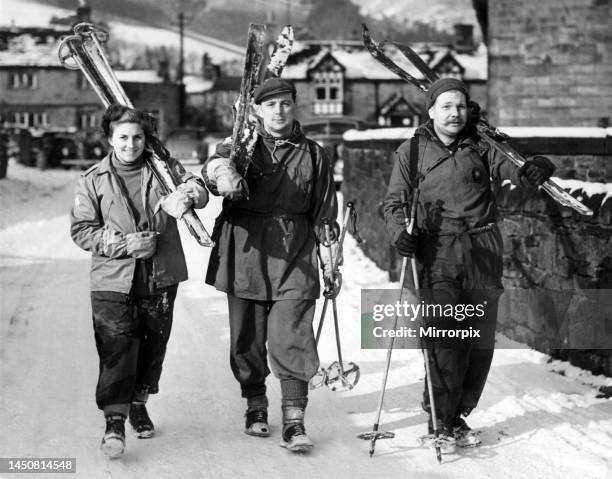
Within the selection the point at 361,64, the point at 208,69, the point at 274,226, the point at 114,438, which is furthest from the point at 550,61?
the point at 208,69

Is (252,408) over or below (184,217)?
below

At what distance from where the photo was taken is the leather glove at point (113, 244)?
15.1 feet

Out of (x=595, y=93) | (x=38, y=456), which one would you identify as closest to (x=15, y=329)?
(x=38, y=456)

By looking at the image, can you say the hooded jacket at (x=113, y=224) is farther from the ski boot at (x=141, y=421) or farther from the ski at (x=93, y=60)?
the ski boot at (x=141, y=421)

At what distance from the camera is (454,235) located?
472cm

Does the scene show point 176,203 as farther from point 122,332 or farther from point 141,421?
point 141,421

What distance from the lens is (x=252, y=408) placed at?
500cm

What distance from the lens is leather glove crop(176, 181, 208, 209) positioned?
4598 mm

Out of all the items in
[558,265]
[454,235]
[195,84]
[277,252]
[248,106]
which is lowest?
[558,265]

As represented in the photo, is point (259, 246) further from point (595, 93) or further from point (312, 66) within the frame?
point (312, 66)

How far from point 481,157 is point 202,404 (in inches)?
85.6

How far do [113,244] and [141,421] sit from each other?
39.3 inches

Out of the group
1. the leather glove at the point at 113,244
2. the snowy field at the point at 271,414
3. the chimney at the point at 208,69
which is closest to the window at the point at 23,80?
the chimney at the point at 208,69

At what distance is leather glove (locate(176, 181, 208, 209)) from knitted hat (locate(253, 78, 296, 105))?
21.9 inches
